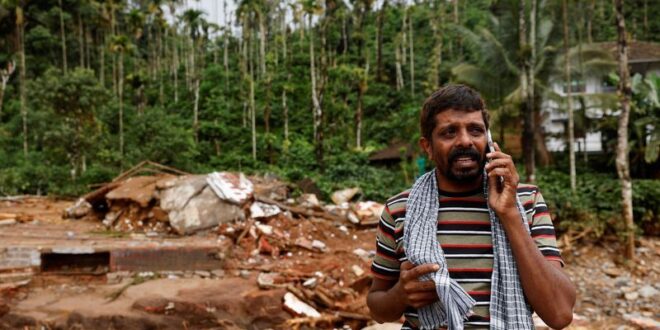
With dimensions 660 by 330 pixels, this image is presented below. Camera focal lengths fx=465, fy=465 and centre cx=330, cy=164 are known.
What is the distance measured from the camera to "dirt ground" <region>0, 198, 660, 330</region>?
573 cm

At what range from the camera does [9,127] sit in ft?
73.9

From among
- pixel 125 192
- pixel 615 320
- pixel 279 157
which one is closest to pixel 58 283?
pixel 125 192

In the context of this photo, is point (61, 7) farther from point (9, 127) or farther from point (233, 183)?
point (233, 183)

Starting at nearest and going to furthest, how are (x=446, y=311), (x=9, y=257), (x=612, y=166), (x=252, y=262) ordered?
(x=446, y=311)
(x=9, y=257)
(x=252, y=262)
(x=612, y=166)

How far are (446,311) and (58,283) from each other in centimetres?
737

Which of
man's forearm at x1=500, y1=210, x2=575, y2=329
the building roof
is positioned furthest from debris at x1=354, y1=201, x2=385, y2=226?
the building roof

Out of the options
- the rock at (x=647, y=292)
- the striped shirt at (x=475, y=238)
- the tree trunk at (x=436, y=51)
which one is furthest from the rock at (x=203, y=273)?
the tree trunk at (x=436, y=51)

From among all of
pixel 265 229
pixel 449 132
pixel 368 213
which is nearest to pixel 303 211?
pixel 265 229

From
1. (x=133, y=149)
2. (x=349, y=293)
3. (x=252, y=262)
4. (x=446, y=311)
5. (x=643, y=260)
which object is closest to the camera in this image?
(x=446, y=311)

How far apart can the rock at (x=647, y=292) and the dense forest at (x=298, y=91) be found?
9.74ft

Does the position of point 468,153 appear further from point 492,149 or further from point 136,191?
point 136,191

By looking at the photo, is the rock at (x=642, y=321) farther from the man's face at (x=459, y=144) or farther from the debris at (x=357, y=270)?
the man's face at (x=459, y=144)

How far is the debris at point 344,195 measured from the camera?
14.2 m

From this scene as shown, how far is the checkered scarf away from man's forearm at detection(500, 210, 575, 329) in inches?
1.2
